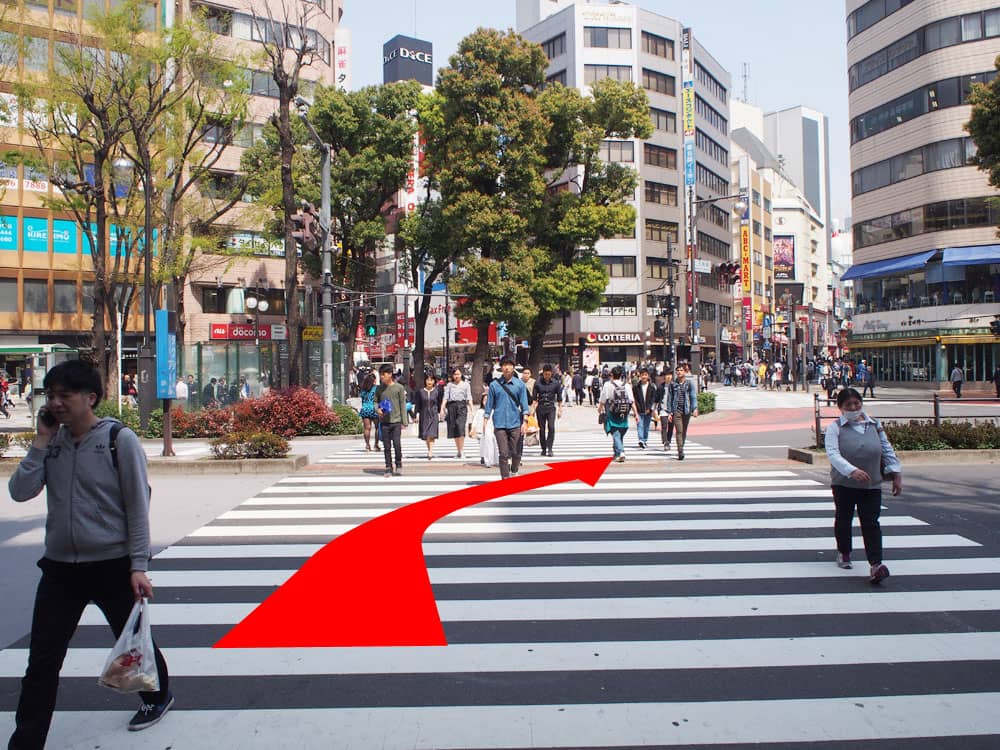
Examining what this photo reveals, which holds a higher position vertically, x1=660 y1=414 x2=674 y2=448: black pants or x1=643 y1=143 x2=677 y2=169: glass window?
x1=643 y1=143 x2=677 y2=169: glass window

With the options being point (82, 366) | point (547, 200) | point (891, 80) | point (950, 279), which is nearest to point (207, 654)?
point (82, 366)

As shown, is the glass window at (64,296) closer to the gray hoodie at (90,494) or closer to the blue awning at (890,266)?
the gray hoodie at (90,494)

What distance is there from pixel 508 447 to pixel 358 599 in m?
6.40

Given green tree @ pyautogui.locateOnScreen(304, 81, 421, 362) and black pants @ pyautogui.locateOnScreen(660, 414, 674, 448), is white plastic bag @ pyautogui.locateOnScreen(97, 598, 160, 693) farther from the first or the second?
green tree @ pyautogui.locateOnScreen(304, 81, 421, 362)

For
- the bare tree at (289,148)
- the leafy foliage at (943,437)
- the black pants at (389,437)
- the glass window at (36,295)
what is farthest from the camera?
the glass window at (36,295)

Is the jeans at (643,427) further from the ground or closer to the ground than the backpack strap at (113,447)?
closer to the ground

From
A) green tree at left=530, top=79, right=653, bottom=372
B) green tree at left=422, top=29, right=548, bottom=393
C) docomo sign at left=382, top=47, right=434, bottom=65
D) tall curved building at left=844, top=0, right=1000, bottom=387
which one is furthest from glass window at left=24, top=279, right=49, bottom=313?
docomo sign at left=382, top=47, right=434, bottom=65

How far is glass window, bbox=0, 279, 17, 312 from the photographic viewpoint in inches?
1544

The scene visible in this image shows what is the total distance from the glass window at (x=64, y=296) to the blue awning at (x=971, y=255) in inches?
1726

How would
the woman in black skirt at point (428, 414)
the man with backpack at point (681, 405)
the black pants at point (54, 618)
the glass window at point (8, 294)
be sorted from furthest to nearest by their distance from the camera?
the glass window at point (8, 294) → the woman in black skirt at point (428, 414) → the man with backpack at point (681, 405) → the black pants at point (54, 618)

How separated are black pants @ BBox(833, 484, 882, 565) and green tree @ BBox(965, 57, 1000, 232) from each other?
23775 millimetres

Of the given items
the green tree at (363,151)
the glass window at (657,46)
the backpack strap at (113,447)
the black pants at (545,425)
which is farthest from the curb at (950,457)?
the glass window at (657,46)

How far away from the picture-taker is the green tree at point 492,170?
100 feet

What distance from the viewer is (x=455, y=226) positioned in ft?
103
